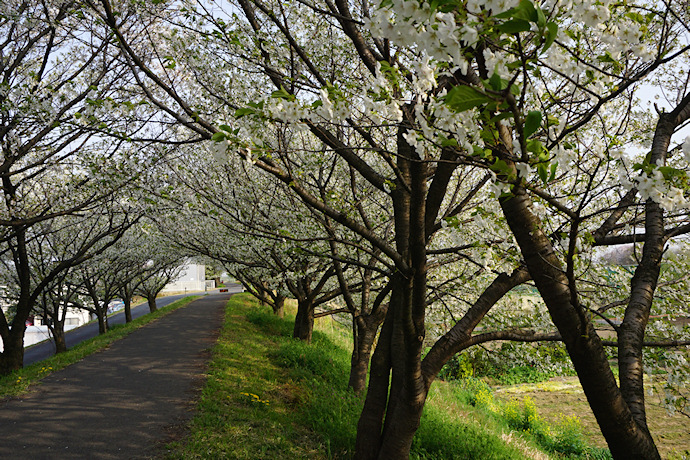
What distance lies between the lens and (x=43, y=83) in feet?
24.7

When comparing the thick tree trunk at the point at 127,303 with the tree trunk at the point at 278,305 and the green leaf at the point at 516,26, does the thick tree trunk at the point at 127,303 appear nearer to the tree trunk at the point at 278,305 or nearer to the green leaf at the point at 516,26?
the tree trunk at the point at 278,305

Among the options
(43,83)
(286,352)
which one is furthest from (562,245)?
(286,352)

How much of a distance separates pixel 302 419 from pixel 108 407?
3.35 m

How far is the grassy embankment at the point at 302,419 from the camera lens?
6.07m

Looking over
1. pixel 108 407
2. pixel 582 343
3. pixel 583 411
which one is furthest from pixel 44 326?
pixel 582 343

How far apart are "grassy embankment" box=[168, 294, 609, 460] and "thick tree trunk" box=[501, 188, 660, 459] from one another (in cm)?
400

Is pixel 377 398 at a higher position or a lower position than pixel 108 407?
higher

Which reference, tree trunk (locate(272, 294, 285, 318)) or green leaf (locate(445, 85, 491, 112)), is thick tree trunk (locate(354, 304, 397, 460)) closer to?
green leaf (locate(445, 85, 491, 112))

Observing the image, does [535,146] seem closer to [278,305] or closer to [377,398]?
[377,398]

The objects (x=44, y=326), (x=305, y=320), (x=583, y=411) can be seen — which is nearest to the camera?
(x=305, y=320)

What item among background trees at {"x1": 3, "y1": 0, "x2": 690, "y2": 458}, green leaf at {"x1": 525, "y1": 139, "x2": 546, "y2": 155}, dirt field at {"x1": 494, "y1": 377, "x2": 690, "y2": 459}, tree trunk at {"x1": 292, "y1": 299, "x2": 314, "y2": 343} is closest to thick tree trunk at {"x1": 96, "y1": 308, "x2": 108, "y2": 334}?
tree trunk at {"x1": 292, "y1": 299, "x2": 314, "y2": 343}

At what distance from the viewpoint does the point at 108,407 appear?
7.36 meters

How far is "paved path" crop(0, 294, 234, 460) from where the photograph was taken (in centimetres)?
575

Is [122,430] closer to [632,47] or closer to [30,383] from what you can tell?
[30,383]
